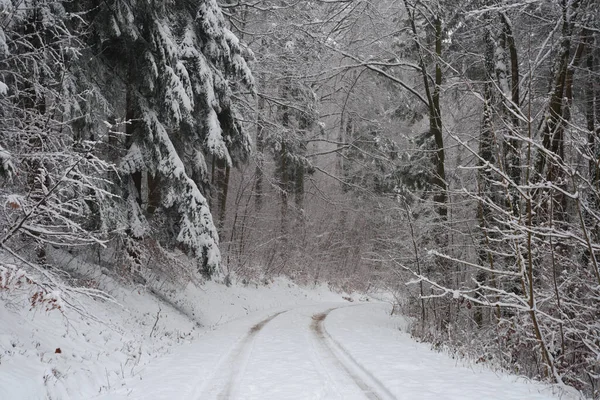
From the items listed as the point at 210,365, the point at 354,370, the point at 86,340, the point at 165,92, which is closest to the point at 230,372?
the point at 210,365

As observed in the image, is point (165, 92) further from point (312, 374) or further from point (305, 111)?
point (305, 111)

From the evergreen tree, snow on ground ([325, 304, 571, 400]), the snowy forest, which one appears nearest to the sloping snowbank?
the snowy forest

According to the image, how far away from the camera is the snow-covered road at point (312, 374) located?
548 cm

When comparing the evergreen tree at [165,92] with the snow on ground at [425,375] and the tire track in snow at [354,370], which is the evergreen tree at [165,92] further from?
the snow on ground at [425,375]

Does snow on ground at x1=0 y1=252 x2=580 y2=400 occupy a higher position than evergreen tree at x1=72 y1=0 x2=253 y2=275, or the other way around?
evergreen tree at x1=72 y1=0 x2=253 y2=275

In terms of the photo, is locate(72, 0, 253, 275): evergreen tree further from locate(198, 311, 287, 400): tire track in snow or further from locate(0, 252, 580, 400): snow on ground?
locate(198, 311, 287, 400): tire track in snow

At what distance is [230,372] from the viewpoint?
6609 mm

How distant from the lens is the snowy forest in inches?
237

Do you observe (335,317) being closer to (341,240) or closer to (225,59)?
(225,59)

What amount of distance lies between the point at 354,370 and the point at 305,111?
14.6m

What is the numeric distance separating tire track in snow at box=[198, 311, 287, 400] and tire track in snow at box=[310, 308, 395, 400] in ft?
5.41

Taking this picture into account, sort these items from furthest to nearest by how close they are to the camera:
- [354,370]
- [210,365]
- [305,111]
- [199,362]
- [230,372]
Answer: [305,111] → [199,362] → [210,365] → [354,370] → [230,372]

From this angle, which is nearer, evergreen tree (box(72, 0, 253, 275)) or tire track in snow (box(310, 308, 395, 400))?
tire track in snow (box(310, 308, 395, 400))

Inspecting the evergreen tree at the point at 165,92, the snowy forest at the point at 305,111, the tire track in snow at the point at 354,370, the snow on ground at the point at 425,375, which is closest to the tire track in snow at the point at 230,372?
the tire track in snow at the point at 354,370
